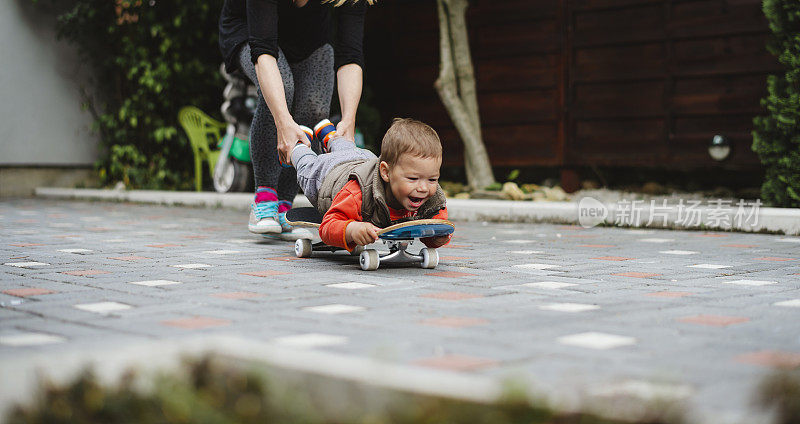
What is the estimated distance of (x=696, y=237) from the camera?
16.6 ft

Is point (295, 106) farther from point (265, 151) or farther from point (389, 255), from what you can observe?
point (389, 255)

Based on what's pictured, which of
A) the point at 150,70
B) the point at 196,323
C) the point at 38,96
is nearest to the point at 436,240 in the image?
the point at 196,323

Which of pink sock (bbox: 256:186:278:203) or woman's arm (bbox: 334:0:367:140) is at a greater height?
woman's arm (bbox: 334:0:367:140)

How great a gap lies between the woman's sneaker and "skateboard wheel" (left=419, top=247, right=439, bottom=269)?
1046mm

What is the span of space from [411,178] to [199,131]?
5766mm

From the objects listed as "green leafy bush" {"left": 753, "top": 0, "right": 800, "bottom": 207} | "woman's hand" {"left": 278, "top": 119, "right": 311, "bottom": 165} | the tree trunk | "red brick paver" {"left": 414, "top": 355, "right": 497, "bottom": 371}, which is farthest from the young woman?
the tree trunk

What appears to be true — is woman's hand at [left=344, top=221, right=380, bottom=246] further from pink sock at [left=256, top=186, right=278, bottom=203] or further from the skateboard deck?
pink sock at [left=256, top=186, right=278, bottom=203]

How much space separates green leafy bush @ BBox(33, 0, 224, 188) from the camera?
29.0 ft

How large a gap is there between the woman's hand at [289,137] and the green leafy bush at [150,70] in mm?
5029

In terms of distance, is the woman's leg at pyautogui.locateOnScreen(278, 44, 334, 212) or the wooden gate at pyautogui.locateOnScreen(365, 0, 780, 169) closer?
the woman's leg at pyautogui.locateOnScreen(278, 44, 334, 212)

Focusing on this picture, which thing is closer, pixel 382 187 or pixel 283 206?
pixel 382 187

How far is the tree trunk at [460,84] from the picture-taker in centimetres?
748

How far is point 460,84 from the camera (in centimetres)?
771

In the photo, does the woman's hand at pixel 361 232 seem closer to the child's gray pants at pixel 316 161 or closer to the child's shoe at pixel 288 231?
the child's gray pants at pixel 316 161
